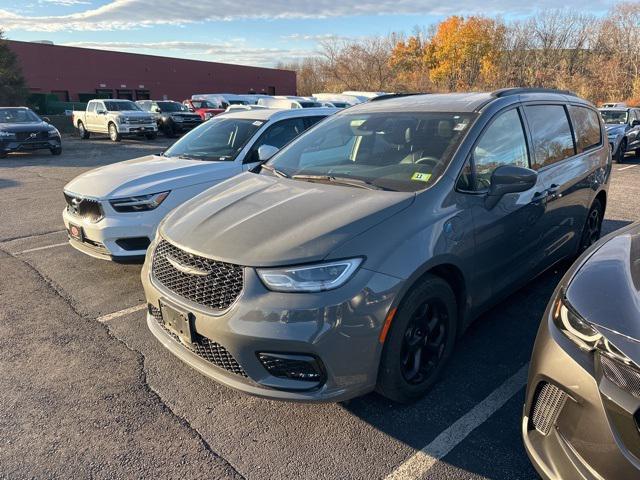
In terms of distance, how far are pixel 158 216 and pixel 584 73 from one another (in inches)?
1987

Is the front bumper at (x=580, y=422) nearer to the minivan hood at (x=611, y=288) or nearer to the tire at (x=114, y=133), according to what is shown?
the minivan hood at (x=611, y=288)

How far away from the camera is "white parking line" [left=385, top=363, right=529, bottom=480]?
238 cm

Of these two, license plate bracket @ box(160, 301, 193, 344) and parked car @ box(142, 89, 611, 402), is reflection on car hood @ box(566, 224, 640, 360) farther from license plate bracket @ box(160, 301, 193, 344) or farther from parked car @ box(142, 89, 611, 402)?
license plate bracket @ box(160, 301, 193, 344)

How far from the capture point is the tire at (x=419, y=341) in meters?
2.56

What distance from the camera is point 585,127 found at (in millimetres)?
4801

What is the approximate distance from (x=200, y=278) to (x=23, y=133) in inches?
640

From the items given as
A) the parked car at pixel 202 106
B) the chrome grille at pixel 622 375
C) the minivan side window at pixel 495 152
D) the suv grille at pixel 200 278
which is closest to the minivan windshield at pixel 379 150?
the minivan side window at pixel 495 152

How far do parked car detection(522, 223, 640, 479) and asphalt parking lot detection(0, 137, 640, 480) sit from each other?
59 cm

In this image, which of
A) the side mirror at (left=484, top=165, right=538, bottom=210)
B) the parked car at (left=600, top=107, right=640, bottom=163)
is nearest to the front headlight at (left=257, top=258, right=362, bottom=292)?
the side mirror at (left=484, top=165, right=538, bottom=210)

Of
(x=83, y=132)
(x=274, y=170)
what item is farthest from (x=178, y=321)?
(x=83, y=132)

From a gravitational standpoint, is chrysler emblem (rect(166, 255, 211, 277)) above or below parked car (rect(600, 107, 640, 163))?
above

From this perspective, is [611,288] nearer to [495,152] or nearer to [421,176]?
[421,176]

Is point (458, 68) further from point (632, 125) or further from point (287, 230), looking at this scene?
point (287, 230)

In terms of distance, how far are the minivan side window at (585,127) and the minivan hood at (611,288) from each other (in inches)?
97.7
